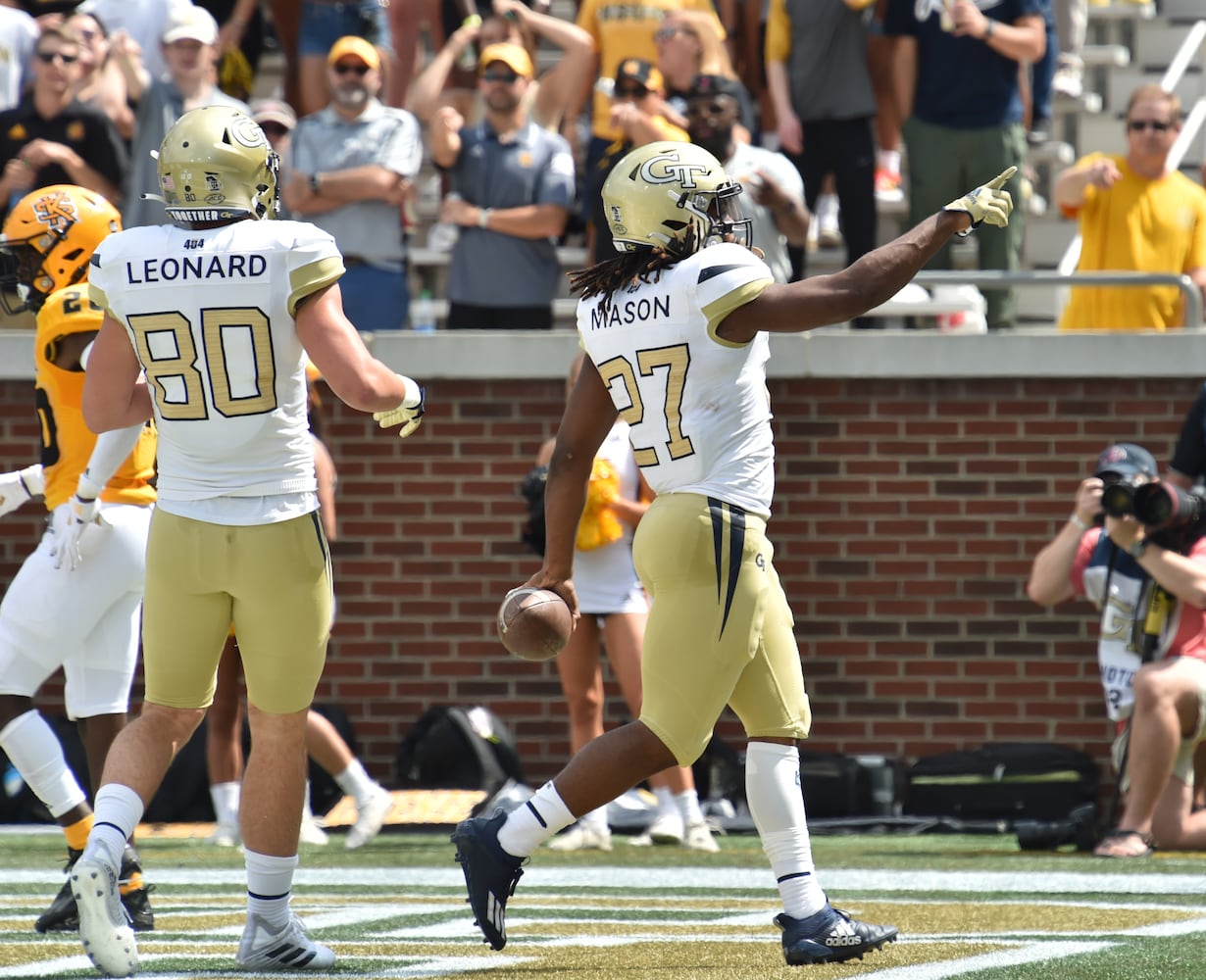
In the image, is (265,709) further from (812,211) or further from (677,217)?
(812,211)

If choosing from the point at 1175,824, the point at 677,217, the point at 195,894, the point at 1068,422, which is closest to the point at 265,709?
the point at 677,217

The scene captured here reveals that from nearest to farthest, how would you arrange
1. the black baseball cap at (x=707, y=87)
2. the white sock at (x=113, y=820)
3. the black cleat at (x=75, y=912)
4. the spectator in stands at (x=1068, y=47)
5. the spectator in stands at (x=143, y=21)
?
the white sock at (x=113, y=820)
the black cleat at (x=75, y=912)
the black baseball cap at (x=707, y=87)
the spectator in stands at (x=143, y=21)
the spectator in stands at (x=1068, y=47)

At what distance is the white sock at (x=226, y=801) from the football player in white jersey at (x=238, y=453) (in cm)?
377

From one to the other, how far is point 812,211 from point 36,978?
724 centimetres

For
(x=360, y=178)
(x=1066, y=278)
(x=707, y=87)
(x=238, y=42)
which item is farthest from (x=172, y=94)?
(x=1066, y=278)

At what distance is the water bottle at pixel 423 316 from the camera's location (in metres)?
11.2

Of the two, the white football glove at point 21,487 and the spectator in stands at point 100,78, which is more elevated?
the spectator in stands at point 100,78

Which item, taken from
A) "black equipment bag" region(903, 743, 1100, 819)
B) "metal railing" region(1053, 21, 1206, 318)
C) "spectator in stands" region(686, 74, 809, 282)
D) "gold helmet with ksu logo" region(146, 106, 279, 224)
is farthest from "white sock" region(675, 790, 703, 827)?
"metal railing" region(1053, 21, 1206, 318)

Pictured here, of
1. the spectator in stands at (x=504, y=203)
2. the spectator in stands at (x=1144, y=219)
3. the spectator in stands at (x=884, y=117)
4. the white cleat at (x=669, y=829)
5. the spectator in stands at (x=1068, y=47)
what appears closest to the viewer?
the white cleat at (x=669, y=829)

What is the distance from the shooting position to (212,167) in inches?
187

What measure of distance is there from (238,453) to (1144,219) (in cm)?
650

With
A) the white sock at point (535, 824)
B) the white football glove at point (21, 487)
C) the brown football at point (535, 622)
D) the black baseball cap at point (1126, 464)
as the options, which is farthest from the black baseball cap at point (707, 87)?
the white sock at point (535, 824)

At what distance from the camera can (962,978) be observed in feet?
14.5

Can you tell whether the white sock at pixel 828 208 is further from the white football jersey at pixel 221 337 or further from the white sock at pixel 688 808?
the white football jersey at pixel 221 337
